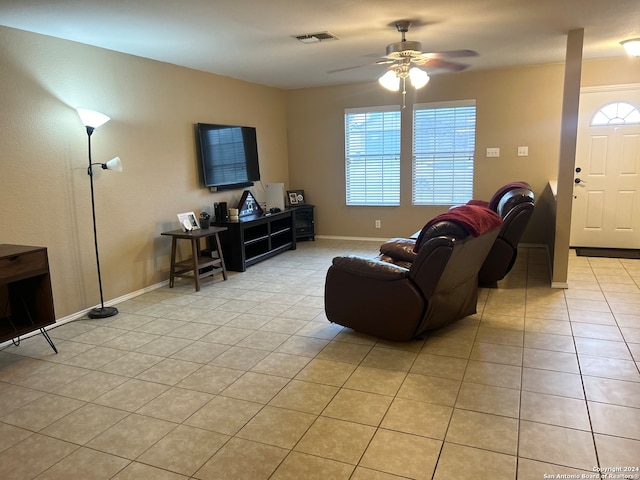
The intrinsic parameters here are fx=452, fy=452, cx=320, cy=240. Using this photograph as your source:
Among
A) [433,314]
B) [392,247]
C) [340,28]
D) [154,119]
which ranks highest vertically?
[340,28]

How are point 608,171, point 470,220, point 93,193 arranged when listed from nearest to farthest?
point 470,220 → point 93,193 → point 608,171

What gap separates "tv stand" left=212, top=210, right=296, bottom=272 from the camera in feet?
17.9

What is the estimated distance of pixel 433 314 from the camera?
3.21 metres

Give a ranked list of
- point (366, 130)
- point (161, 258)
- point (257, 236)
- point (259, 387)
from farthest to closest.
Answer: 1. point (366, 130)
2. point (257, 236)
3. point (161, 258)
4. point (259, 387)

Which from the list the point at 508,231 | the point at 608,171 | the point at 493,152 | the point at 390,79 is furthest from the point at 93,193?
the point at 608,171

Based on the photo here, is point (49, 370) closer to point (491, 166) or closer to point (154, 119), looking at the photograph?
point (154, 119)

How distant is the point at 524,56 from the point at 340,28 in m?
2.68

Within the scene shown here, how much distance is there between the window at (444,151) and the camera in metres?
6.32

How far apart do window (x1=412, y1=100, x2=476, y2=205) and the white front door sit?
1.38 metres

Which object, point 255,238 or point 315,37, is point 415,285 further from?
point 255,238

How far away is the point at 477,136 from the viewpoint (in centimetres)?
626

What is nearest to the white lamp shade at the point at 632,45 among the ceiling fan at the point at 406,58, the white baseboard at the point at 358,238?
the ceiling fan at the point at 406,58

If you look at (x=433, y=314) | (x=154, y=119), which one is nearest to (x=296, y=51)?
(x=154, y=119)

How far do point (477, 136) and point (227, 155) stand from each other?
342 centimetres
